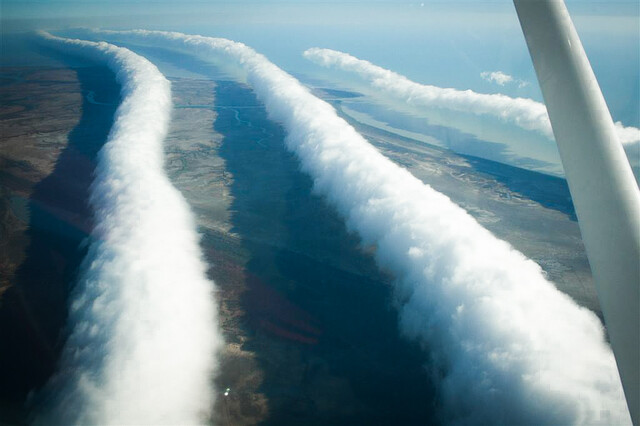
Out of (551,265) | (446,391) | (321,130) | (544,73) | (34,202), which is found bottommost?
(34,202)

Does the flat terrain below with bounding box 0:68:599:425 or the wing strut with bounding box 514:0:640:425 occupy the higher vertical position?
the wing strut with bounding box 514:0:640:425

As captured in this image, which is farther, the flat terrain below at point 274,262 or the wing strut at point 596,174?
the flat terrain below at point 274,262

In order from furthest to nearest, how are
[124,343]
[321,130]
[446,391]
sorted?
[321,130], [124,343], [446,391]

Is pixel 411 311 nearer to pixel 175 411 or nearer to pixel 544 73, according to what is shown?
pixel 175 411

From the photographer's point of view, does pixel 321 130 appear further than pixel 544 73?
Yes

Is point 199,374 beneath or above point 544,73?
beneath

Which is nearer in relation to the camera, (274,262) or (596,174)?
(596,174)

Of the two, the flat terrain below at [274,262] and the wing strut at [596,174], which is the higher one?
the wing strut at [596,174]

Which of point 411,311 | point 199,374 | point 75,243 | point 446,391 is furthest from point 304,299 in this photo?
point 75,243

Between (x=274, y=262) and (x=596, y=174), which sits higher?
(x=596, y=174)


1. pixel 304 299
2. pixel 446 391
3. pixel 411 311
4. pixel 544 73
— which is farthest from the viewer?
pixel 304 299

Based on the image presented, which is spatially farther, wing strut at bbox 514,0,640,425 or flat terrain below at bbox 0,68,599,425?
flat terrain below at bbox 0,68,599,425
